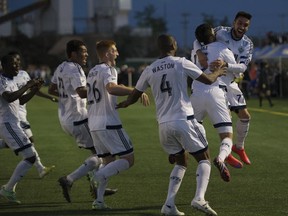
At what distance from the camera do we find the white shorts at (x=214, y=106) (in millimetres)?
13258

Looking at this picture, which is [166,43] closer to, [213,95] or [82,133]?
[213,95]

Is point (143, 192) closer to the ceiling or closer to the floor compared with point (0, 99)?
closer to the floor

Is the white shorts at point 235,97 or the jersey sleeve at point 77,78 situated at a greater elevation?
the jersey sleeve at point 77,78

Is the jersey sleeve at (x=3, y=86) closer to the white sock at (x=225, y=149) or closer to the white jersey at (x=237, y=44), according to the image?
the white sock at (x=225, y=149)

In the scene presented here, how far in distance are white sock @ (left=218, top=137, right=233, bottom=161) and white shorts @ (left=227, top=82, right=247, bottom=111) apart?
1708 millimetres

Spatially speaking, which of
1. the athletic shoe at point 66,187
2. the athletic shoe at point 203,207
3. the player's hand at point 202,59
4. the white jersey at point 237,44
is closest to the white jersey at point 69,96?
the athletic shoe at point 66,187

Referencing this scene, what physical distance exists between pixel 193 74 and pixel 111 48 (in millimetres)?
1382

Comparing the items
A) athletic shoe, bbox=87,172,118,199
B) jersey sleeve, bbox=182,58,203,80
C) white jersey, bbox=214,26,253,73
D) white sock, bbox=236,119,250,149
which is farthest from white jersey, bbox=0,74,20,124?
white sock, bbox=236,119,250,149

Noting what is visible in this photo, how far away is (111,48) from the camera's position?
11938mm

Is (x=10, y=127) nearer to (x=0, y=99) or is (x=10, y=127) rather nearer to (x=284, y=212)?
(x=0, y=99)

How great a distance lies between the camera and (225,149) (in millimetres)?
12523

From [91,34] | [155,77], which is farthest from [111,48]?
[91,34]

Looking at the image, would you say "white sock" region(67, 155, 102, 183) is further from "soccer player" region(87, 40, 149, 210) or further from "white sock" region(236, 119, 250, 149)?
"white sock" region(236, 119, 250, 149)

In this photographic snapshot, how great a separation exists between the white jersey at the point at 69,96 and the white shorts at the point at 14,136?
60cm
